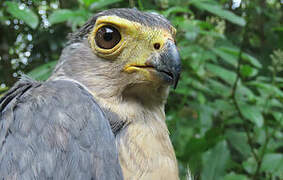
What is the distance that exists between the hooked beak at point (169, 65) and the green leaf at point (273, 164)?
7.10 ft

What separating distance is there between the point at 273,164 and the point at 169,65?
2295 mm

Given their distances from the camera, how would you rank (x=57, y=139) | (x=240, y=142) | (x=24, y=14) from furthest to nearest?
(x=240, y=142), (x=24, y=14), (x=57, y=139)

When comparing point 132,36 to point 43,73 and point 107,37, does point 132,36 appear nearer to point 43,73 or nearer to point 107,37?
point 107,37

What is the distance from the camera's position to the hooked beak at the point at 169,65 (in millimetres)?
2115

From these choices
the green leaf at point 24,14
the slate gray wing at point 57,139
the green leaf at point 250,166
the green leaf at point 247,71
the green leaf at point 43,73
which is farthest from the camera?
the green leaf at point 250,166

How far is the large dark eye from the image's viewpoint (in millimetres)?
2252

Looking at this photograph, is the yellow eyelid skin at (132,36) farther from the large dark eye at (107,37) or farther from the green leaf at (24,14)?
the green leaf at (24,14)

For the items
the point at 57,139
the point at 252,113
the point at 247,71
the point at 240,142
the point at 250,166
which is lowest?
the point at 250,166

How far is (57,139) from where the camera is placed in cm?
188

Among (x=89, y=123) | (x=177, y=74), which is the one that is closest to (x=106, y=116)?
(x=89, y=123)

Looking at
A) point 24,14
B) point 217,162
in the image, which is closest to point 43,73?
point 24,14

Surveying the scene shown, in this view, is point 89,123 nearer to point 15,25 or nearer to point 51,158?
point 51,158

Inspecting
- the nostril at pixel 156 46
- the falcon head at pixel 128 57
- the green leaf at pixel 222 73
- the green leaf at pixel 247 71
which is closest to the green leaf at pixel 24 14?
the falcon head at pixel 128 57

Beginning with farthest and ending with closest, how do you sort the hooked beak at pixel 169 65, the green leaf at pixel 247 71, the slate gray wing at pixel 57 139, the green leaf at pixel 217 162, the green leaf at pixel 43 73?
the green leaf at pixel 217 162 < the green leaf at pixel 247 71 < the green leaf at pixel 43 73 < the hooked beak at pixel 169 65 < the slate gray wing at pixel 57 139
